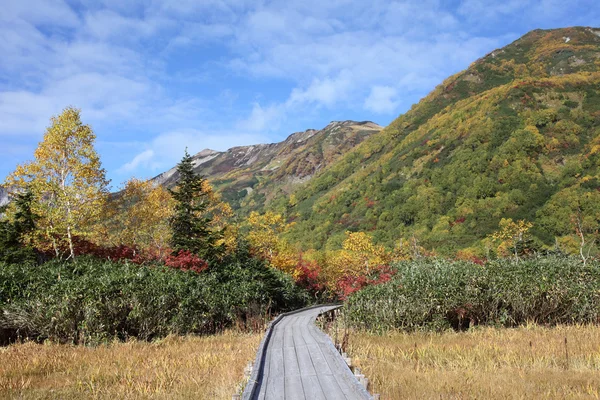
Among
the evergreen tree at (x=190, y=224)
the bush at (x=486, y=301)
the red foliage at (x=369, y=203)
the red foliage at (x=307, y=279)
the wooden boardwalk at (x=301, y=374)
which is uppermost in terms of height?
the red foliage at (x=369, y=203)

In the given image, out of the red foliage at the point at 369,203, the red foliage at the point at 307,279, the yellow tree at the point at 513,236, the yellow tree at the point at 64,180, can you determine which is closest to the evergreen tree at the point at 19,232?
the yellow tree at the point at 64,180

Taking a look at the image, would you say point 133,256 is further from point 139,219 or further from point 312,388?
point 312,388

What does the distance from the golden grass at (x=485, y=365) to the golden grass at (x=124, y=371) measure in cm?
339

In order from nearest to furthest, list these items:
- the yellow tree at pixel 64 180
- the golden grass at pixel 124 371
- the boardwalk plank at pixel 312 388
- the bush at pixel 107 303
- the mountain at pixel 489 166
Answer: the boardwalk plank at pixel 312 388, the golden grass at pixel 124 371, the bush at pixel 107 303, the yellow tree at pixel 64 180, the mountain at pixel 489 166

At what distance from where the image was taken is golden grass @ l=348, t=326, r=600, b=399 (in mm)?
6914

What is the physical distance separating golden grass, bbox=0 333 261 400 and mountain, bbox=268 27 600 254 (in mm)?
47092

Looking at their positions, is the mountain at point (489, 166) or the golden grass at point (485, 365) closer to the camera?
the golden grass at point (485, 365)

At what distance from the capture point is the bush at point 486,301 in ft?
49.4

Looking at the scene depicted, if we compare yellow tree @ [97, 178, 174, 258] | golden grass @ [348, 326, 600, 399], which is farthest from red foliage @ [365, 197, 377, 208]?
golden grass @ [348, 326, 600, 399]

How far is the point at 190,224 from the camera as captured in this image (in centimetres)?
2673

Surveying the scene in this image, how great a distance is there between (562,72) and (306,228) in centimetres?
11005

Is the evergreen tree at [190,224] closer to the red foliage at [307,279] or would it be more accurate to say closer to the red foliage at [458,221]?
the red foliage at [307,279]

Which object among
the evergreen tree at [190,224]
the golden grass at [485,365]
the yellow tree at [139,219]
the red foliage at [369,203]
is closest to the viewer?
the golden grass at [485,365]

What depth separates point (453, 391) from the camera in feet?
23.0
